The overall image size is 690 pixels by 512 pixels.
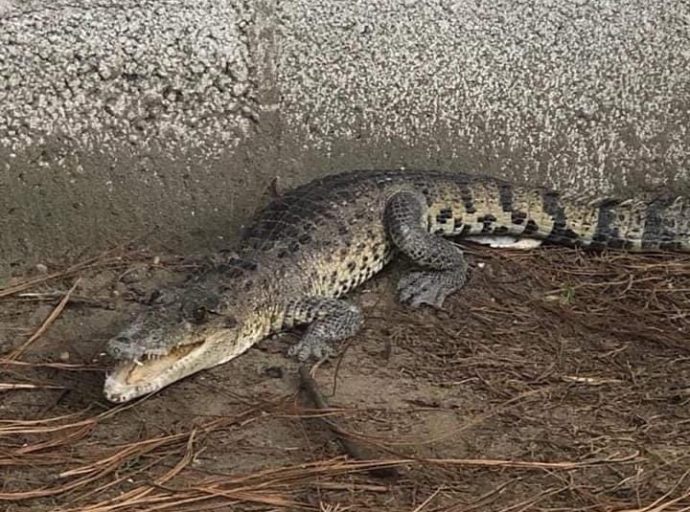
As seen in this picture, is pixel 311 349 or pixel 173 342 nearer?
pixel 173 342

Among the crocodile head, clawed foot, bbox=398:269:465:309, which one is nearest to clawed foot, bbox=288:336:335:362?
the crocodile head

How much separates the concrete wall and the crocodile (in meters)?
0.14

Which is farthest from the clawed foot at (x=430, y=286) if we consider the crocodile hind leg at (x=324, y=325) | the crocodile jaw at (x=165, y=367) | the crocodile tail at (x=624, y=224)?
the crocodile jaw at (x=165, y=367)

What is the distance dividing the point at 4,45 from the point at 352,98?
1152mm

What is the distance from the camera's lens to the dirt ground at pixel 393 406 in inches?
109

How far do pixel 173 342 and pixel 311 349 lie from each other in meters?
0.45

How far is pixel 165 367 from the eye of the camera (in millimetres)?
3234

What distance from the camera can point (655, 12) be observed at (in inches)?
159

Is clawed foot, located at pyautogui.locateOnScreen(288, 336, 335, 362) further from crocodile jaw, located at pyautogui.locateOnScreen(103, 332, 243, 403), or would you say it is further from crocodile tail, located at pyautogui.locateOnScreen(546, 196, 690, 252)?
crocodile tail, located at pyautogui.locateOnScreen(546, 196, 690, 252)

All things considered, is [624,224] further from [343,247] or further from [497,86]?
[343,247]

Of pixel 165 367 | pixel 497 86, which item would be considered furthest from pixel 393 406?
pixel 497 86

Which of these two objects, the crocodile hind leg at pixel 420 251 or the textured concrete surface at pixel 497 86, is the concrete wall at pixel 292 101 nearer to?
the textured concrete surface at pixel 497 86

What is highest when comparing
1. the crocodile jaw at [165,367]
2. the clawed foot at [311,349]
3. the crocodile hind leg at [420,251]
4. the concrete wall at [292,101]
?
the concrete wall at [292,101]

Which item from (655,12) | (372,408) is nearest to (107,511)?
(372,408)
